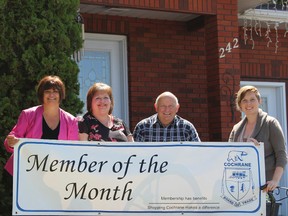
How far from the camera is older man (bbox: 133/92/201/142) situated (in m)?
6.12

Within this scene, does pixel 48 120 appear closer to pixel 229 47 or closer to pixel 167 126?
pixel 167 126

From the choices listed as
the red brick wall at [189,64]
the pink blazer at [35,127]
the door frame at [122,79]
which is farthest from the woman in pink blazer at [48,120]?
the door frame at [122,79]

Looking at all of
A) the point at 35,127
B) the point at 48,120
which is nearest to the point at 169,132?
the point at 48,120

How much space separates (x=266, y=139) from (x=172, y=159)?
0.88 meters

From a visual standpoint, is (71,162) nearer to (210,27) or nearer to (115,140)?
(115,140)

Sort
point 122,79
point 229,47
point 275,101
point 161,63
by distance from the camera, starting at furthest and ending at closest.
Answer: point 275,101
point 161,63
point 122,79
point 229,47

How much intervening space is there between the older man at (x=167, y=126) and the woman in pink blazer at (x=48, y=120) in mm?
864

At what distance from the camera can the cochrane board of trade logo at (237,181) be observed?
5621 mm

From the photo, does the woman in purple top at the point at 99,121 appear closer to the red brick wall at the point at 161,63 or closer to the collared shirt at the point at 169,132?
the collared shirt at the point at 169,132

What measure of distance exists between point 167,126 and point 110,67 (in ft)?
9.96

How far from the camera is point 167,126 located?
20.3ft

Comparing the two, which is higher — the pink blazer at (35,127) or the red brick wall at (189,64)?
the red brick wall at (189,64)

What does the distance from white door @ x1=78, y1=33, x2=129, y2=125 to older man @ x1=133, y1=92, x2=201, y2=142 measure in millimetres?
2751

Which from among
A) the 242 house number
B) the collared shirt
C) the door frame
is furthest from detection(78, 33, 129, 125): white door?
the collared shirt
